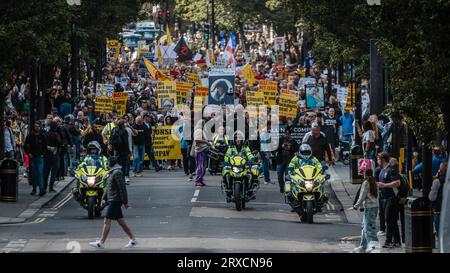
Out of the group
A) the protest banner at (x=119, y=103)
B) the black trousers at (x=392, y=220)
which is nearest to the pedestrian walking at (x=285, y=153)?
the black trousers at (x=392, y=220)

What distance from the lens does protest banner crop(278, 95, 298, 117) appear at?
134 feet

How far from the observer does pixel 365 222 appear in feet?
74.2

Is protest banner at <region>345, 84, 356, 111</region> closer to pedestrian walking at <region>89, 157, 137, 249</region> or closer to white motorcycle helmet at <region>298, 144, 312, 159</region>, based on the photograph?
white motorcycle helmet at <region>298, 144, 312, 159</region>

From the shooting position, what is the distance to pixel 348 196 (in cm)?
3284

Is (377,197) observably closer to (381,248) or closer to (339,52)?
(381,248)

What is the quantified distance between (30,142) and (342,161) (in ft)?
42.6

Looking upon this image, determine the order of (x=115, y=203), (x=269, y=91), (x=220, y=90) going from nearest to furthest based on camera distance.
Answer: (x=115, y=203), (x=269, y=91), (x=220, y=90)

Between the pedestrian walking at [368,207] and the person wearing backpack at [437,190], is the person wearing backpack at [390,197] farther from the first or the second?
the pedestrian walking at [368,207]

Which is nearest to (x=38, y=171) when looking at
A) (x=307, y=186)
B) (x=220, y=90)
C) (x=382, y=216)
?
(x=307, y=186)

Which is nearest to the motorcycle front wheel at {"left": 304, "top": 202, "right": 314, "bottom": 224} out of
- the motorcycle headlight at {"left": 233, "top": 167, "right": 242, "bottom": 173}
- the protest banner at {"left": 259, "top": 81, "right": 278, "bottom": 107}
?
the motorcycle headlight at {"left": 233, "top": 167, "right": 242, "bottom": 173}

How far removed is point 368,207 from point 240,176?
687 cm

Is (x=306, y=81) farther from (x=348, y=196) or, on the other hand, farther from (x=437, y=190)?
(x=437, y=190)

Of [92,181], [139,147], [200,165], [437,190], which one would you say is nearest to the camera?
[437,190]
